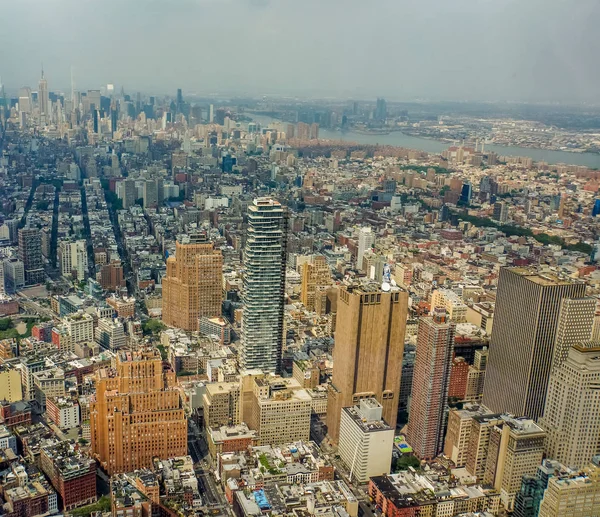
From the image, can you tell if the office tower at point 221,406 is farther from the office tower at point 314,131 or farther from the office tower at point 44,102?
the office tower at point 314,131

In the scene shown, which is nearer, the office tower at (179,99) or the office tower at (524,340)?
the office tower at (524,340)

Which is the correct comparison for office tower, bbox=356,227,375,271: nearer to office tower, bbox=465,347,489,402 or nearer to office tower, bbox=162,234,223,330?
office tower, bbox=162,234,223,330

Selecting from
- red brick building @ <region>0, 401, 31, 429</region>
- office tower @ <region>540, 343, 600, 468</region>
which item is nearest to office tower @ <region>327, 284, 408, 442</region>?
office tower @ <region>540, 343, 600, 468</region>

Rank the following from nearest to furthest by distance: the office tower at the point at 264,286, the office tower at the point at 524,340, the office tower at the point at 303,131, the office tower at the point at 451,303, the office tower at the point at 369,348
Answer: the office tower at the point at 524,340 < the office tower at the point at 369,348 < the office tower at the point at 264,286 < the office tower at the point at 451,303 < the office tower at the point at 303,131

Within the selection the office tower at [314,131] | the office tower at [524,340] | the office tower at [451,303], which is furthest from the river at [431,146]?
the office tower at [524,340]

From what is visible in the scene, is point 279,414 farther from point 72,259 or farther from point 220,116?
point 220,116

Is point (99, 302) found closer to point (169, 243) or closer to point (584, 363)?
point (169, 243)

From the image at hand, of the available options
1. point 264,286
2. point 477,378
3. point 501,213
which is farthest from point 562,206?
point 264,286
